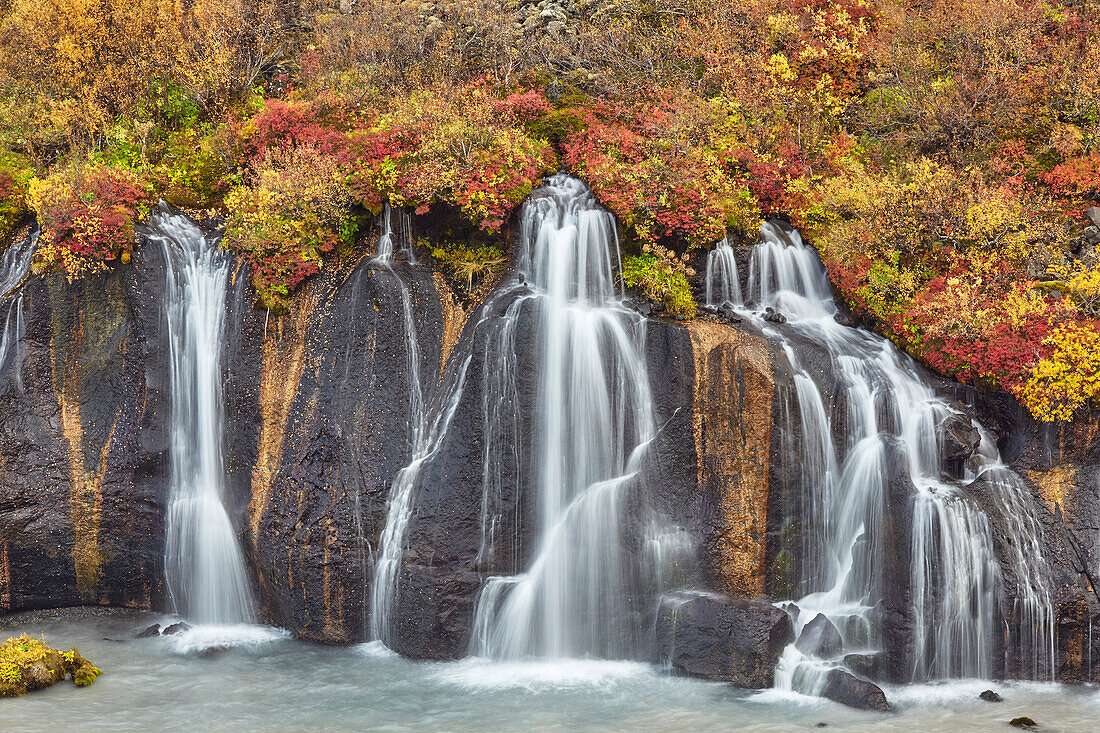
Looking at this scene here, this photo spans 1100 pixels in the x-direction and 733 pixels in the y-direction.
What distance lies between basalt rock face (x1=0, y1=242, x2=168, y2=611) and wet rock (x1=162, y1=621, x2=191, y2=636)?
40.4 inches

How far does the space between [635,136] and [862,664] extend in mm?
12177

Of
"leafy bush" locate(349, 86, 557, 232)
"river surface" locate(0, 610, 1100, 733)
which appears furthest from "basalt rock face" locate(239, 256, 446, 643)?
"leafy bush" locate(349, 86, 557, 232)

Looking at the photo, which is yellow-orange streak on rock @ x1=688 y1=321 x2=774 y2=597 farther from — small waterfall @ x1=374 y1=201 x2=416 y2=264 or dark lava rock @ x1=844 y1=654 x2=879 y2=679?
small waterfall @ x1=374 y1=201 x2=416 y2=264

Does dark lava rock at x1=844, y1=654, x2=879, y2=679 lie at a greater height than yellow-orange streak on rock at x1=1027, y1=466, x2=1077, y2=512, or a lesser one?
lesser

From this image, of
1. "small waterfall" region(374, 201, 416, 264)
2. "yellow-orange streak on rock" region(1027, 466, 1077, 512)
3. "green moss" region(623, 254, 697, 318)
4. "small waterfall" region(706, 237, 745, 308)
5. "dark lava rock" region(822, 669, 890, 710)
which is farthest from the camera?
"small waterfall" region(374, 201, 416, 264)

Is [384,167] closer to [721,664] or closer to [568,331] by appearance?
[568,331]

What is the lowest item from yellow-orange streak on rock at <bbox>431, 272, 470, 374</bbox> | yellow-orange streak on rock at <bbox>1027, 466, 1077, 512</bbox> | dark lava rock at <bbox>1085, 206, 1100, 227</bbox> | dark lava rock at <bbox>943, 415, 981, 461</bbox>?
yellow-orange streak on rock at <bbox>1027, 466, 1077, 512</bbox>

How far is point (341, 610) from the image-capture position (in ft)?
48.4

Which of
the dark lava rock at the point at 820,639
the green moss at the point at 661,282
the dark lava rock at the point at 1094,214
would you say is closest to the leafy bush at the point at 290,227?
the green moss at the point at 661,282

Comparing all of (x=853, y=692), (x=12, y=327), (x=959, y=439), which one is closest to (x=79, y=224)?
(x=12, y=327)

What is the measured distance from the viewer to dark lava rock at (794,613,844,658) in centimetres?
1288

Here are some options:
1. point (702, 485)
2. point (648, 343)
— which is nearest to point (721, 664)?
point (702, 485)

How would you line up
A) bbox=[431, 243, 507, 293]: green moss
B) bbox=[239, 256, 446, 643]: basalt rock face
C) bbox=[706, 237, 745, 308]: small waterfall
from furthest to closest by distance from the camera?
1. bbox=[706, 237, 745, 308]: small waterfall
2. bbox=[431, 243, 507, 293]: green moss
3. bbox=[239, 256, 446, 643]: basalt rock face

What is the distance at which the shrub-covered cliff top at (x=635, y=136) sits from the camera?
610 inches
